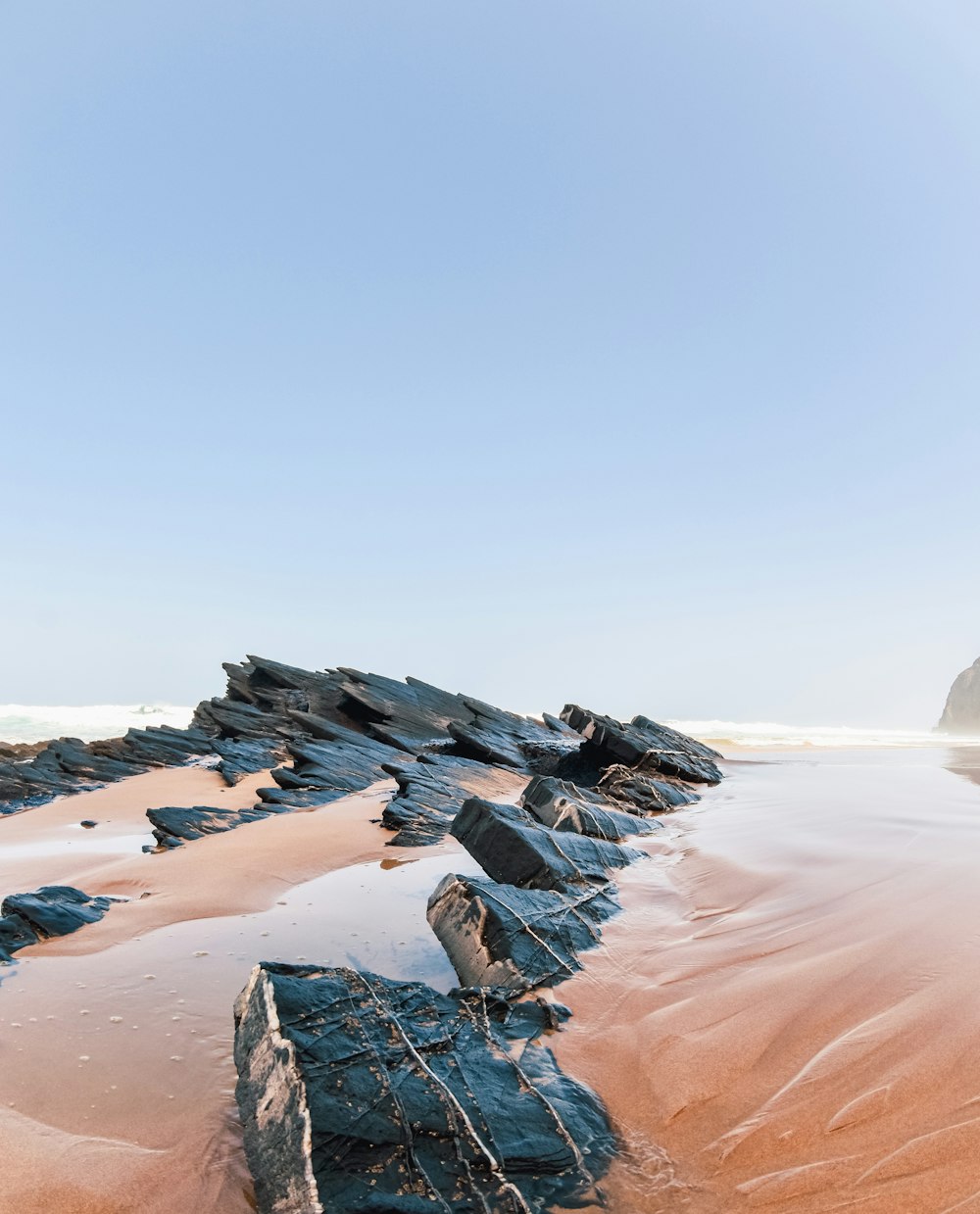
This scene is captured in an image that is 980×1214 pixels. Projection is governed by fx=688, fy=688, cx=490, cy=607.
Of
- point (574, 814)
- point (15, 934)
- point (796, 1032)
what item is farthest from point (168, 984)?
point (574, 814)

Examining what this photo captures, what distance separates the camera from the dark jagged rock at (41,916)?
4.15 m

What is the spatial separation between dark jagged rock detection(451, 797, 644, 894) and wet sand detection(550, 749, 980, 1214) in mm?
396

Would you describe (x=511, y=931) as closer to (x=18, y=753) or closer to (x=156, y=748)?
(x=156, y=748)

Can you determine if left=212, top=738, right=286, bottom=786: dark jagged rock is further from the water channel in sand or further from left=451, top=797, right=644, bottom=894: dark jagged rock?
left=451, top=797, right=644, bottom=894: dark jagged rock

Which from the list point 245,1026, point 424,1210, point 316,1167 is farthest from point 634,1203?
point 245,1026

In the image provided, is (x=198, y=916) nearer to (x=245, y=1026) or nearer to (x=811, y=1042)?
(x=245, y=1026)

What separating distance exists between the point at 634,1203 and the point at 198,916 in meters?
3.60

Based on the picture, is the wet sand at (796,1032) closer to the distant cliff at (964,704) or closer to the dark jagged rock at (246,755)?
the dark jagged rock at (246,755)

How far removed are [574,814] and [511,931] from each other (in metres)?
3.02

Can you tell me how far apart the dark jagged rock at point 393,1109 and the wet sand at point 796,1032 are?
0.69ft

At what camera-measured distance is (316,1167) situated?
1957 mm

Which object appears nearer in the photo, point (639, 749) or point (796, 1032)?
point (796, 1032)

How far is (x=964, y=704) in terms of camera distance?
75.2 meters

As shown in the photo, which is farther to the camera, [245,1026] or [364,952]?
[364,952]
